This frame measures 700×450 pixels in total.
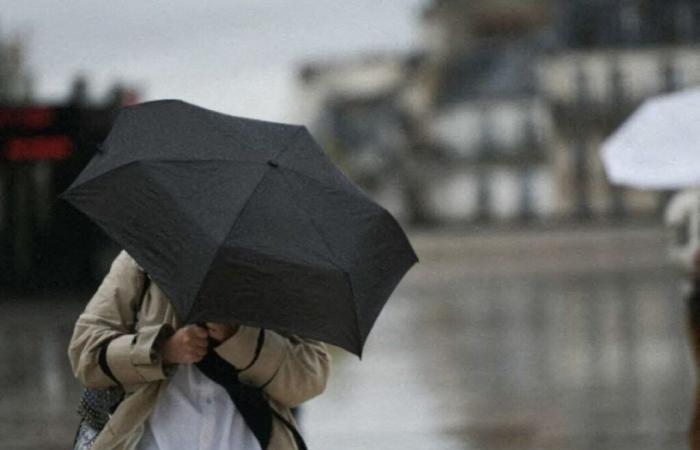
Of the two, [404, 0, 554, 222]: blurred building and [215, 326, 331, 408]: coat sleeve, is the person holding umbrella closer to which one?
[215, 326, 331, 408]: coat sleeve

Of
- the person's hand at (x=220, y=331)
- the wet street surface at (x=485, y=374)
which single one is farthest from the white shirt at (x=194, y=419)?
the wet street surface at (x=485, y=374)

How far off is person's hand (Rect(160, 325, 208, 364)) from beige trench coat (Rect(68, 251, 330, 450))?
0.10 ft

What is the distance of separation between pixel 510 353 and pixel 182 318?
40.6 ft

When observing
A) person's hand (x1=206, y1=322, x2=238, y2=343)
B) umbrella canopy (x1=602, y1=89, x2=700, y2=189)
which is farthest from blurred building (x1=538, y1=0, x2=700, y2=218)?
person's hand (x1=206, y1=322, x2=238, y2=343)

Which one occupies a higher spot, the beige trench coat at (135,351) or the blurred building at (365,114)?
the beige trench coat at (135,351)

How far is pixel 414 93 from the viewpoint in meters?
90.8

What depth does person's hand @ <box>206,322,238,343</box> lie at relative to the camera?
3568 mm

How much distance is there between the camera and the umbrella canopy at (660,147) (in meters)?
5.59

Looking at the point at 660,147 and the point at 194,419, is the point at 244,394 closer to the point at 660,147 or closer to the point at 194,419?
the point at 194,419

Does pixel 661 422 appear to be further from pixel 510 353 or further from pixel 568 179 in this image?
pixel 568 179

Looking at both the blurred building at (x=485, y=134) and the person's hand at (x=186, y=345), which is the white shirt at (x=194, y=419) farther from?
the blurred building at (x=485, y=134)

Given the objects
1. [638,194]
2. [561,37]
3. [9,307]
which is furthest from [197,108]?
[561,37]

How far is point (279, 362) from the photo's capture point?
3.71 metres

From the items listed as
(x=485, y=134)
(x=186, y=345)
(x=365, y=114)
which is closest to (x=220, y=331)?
(x=186, y=345)
